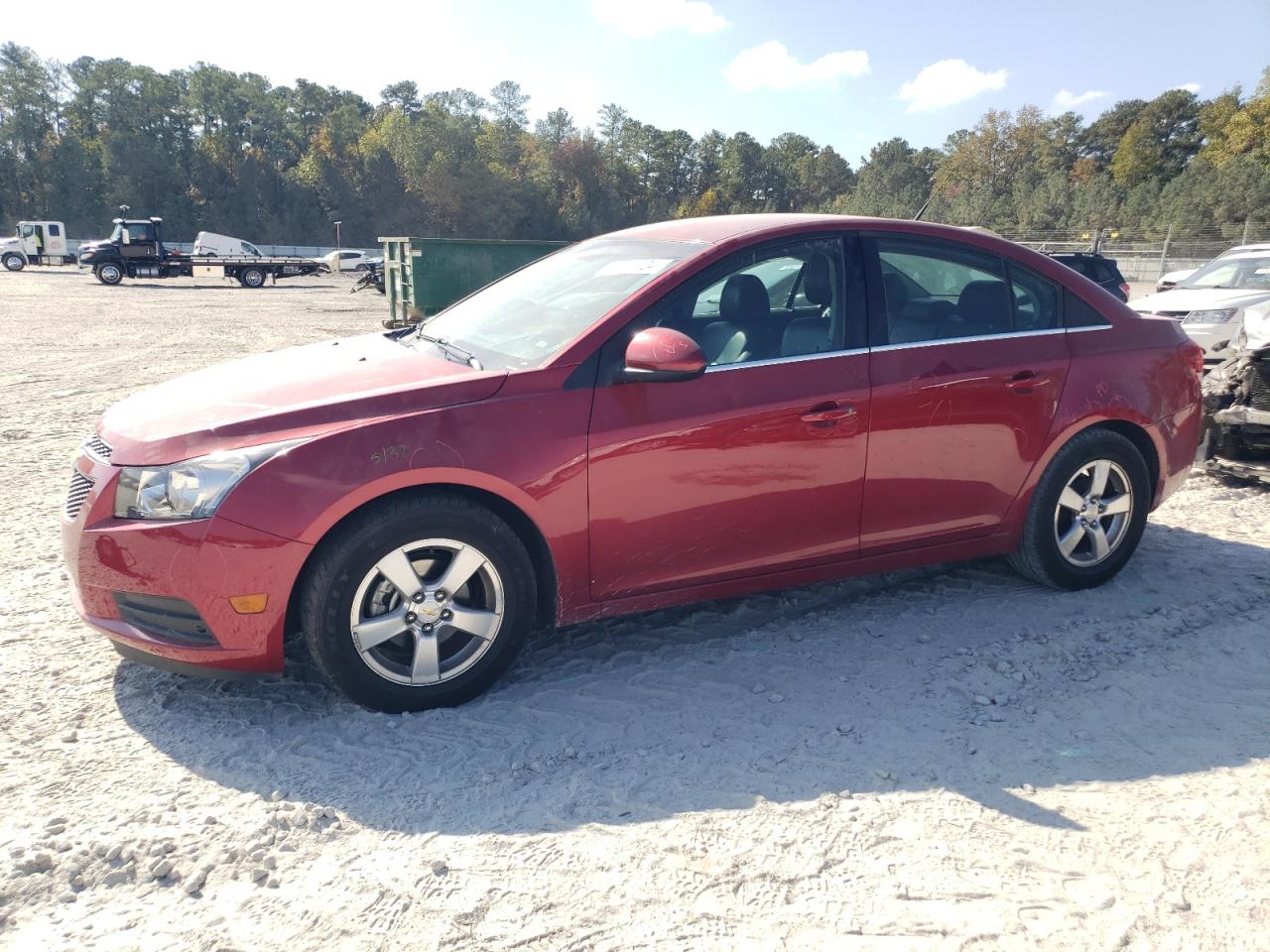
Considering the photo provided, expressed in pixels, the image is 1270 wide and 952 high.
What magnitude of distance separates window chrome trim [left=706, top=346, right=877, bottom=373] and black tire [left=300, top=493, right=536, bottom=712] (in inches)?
41.8

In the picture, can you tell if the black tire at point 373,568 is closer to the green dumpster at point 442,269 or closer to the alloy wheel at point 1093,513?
the alloy wheel at point 1093,513

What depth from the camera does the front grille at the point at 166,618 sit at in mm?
3100

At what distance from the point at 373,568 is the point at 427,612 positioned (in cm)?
25

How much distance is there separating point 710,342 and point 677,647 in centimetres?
129

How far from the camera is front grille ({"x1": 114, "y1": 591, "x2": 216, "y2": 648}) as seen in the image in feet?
10.2

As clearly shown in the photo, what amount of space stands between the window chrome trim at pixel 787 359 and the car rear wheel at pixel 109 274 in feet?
123

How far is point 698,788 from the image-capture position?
9.61 feet

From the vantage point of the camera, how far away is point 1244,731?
333 cm

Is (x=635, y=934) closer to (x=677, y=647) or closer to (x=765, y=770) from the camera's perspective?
(x=765, y=770)

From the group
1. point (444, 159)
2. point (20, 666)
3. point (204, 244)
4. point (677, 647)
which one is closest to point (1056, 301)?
point (677, 647)

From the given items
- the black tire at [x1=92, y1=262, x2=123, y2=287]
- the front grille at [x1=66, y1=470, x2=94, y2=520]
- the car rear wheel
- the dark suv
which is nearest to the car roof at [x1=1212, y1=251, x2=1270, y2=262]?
the dark suv

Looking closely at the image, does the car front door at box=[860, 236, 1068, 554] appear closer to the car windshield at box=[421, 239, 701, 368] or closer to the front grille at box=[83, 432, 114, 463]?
the car windshield at box=[421, 239, 701, 368]

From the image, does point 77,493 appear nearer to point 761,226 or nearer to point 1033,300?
point 761,226

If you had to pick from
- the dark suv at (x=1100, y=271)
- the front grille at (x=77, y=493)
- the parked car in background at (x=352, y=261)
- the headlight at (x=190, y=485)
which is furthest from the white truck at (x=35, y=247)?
the headlight at (x=190, y=485)
